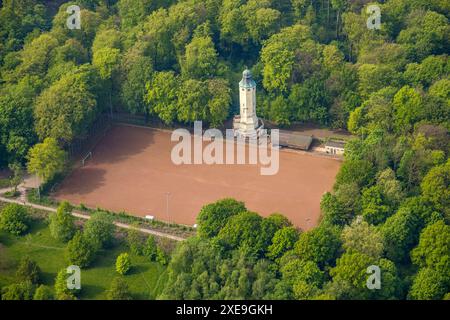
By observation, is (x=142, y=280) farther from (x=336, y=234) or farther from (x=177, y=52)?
(x=177, y=52)

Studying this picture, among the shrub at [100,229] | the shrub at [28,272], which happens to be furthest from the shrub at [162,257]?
the shrub at [28,272]

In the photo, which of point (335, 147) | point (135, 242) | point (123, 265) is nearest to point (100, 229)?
point (135, 242)

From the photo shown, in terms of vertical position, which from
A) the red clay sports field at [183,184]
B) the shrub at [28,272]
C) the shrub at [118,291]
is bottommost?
the shrub at [118,291]

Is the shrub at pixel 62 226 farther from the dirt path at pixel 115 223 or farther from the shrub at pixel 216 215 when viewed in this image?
the shrub at pixel 216 215

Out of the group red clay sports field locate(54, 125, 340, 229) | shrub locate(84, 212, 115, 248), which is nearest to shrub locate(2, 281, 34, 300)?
shrub locate(84, 212, 115, 248)

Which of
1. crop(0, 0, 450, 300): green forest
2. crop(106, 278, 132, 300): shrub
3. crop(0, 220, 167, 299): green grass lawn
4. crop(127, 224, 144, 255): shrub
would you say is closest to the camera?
crop(106, 278, 132, 300): shrub

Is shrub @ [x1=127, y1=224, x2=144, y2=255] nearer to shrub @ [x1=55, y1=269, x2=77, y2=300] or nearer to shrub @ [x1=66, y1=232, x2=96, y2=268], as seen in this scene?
shrub @ [x1=66, y1=232, x2=96, y2=268]

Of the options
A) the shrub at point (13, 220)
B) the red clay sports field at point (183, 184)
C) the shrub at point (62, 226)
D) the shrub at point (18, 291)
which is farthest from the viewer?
the red clay sports field at point (183, 184)
